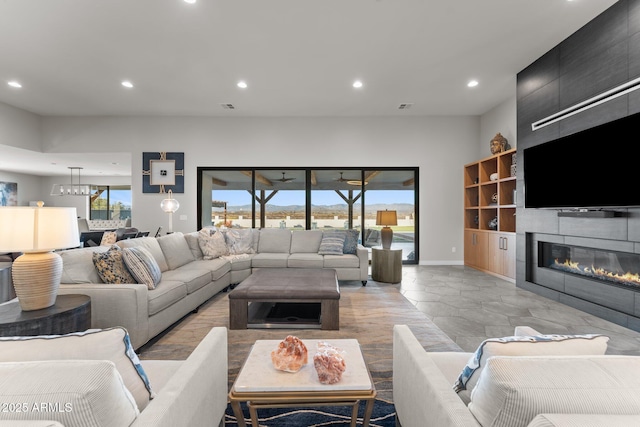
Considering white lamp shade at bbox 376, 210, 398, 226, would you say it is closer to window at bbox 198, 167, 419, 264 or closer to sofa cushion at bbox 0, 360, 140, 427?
window at bbox 198, 167, 419, 264

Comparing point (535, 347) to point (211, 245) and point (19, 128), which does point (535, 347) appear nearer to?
point (211, 245)

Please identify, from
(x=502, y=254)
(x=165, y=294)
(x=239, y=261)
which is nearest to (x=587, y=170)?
(x=502, y=254)

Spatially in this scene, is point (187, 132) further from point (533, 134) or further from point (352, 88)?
point (533, 134)

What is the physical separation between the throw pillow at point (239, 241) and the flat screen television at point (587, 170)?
413 centimetres

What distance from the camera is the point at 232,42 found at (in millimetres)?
3766

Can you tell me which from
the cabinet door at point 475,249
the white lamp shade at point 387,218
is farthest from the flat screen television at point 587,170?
the white lamp shade at point 387,218

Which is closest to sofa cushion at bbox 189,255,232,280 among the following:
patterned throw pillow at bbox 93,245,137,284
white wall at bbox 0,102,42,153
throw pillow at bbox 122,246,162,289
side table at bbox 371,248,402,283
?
throw pillow at bbox 122,246,162,289

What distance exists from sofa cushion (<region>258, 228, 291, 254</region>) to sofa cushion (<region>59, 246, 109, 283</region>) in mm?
2734

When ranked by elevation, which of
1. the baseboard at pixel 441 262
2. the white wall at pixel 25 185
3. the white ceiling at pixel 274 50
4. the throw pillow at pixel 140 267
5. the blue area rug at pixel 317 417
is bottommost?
the blue area rug at pixel 317 417

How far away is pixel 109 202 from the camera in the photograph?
12.2m

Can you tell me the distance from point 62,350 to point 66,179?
46.0ft

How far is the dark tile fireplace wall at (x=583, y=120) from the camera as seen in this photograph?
3.01m

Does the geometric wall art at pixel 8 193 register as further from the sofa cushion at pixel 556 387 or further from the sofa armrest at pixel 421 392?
the sofa cushion at pixel 556 387

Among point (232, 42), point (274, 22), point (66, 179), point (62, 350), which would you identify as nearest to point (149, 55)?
point (232, 42)
